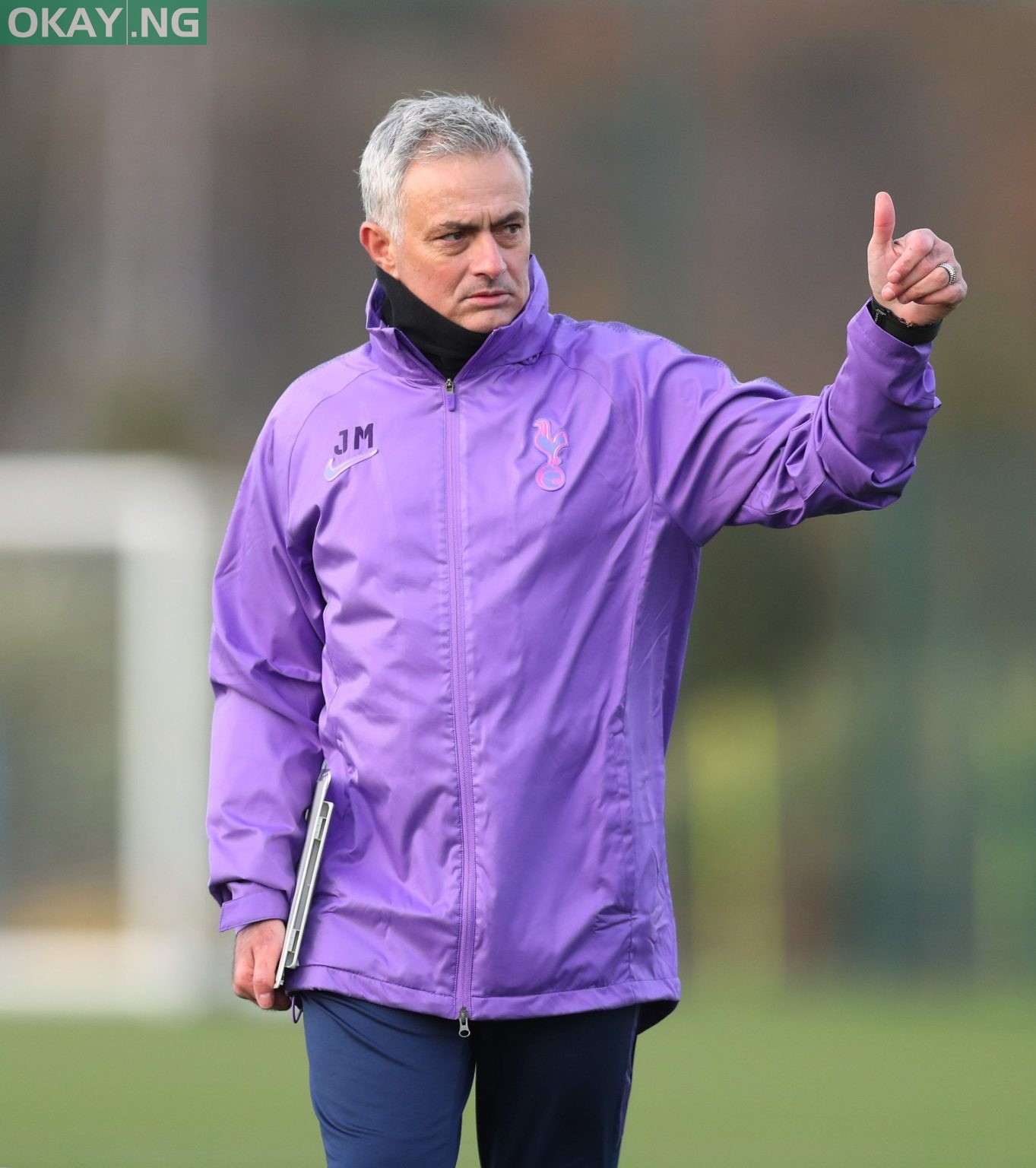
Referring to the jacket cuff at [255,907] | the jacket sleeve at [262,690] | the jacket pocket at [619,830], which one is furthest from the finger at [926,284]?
the jacket cuff at [255,907]

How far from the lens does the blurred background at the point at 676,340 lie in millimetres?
8375

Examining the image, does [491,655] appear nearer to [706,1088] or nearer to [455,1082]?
[455,1082]

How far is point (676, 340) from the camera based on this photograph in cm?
896

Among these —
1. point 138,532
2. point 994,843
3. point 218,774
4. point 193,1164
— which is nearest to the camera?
point 218,774

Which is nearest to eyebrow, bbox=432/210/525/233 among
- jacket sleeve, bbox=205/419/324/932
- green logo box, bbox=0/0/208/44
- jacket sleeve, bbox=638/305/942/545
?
jacket sleeve, bbox=638/305/942/545

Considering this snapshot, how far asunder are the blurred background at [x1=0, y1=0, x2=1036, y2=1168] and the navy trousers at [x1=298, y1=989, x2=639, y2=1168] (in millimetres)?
5645

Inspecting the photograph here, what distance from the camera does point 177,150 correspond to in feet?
29.9

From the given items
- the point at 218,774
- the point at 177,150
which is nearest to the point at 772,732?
the point at 177,150

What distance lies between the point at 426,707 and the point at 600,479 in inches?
13.5

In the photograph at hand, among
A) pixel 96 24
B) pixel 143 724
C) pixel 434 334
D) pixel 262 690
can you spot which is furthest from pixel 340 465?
pixel 96 24

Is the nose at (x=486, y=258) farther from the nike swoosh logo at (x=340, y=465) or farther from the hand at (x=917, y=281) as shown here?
the hand at (x=917, y=281)

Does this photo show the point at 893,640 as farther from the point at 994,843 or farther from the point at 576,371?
the point at 576,371

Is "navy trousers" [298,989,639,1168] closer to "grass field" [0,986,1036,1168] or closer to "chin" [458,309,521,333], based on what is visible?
"chin" [458,309,521,333]

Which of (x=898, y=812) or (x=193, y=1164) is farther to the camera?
(x=898, y=812)
